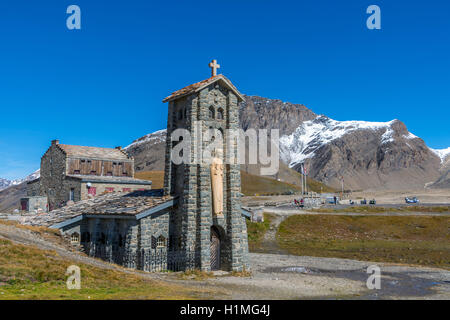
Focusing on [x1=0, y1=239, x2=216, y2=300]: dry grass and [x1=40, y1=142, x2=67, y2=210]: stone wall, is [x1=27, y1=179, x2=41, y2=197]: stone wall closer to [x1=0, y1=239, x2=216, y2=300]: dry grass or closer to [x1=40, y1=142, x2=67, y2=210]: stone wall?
[x1=40, y1=142, x2=67, y2=210]: stone wall

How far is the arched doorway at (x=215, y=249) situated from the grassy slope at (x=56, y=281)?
308 inches

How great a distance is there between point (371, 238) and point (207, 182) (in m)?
31.4

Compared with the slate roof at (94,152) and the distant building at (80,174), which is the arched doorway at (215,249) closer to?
the distant building at (80,174)

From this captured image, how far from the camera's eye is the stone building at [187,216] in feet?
77.6

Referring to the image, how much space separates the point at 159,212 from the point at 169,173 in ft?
8.60

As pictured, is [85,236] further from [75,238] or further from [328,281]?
[328,281]

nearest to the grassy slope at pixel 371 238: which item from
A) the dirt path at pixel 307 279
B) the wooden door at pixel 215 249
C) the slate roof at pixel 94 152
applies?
the dirt path at pixel 307 279

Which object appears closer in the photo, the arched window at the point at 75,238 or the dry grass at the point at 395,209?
the arched window at the point at 75,238

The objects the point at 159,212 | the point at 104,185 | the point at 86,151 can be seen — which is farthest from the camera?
the point at 86,151

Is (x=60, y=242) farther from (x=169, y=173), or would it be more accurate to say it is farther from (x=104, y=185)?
(x=104, y=185)
